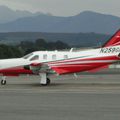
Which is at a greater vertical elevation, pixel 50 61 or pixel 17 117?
pixel 50 61

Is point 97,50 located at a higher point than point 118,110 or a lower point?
higher

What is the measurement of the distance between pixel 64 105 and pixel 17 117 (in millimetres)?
3198

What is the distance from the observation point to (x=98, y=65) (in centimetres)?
2762

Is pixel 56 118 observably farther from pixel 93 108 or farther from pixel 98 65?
pixel 98 65

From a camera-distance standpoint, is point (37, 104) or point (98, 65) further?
point (98, 65)

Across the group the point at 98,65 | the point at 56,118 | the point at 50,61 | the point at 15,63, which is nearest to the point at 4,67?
the point at 15,63

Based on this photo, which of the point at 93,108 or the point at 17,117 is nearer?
the point at 17,117

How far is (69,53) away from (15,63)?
10.4 ft

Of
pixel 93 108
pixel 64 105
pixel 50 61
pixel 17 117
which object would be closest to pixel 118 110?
pixel 93 108

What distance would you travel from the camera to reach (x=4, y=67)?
90.9 feet

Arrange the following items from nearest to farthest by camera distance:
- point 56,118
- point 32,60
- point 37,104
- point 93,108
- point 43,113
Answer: point 56,118
point 43,113
point 93,108
point 37,104
point 32,60

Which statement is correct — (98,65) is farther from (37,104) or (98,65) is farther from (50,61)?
(37,104)

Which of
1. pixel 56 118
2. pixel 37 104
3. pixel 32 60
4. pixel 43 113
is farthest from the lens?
pixel 32 60

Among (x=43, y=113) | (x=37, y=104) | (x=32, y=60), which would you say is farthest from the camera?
(x=32, y=60)
